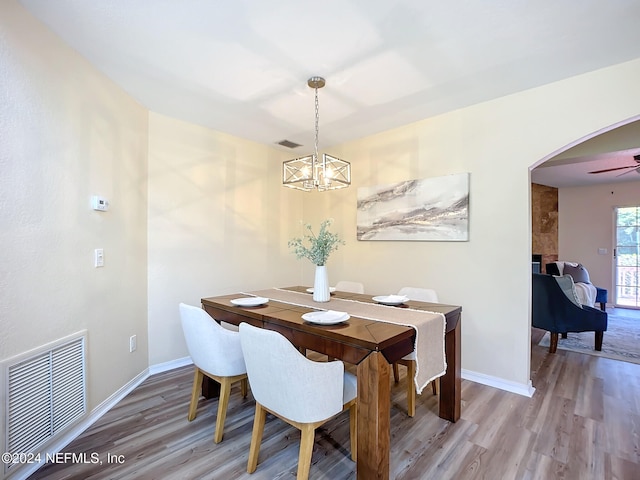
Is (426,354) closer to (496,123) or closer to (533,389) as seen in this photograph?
(533,389)

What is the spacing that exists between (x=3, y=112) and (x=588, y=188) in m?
8.83

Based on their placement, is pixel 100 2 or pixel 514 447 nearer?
pixel 100 2

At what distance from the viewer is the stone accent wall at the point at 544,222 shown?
652 cm

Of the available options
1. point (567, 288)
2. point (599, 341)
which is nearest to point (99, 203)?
point (567, 288)

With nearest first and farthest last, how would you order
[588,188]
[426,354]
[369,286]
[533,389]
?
[426,354] < [533,389] < [369,286] < [588,188]

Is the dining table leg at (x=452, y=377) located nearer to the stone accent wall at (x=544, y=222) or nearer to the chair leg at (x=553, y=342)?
the chair leg at (x=553, y=342)

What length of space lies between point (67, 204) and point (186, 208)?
4.36 feet

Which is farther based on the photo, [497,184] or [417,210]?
[417,210]

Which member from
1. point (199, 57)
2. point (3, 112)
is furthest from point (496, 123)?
point (3, 112)

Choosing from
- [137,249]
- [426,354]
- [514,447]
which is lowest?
[514,447]

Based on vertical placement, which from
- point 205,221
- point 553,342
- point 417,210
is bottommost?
point 553,342

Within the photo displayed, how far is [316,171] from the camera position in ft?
8.10

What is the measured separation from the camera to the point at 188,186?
3.37 metres

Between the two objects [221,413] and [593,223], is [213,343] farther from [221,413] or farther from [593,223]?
[593,223]
